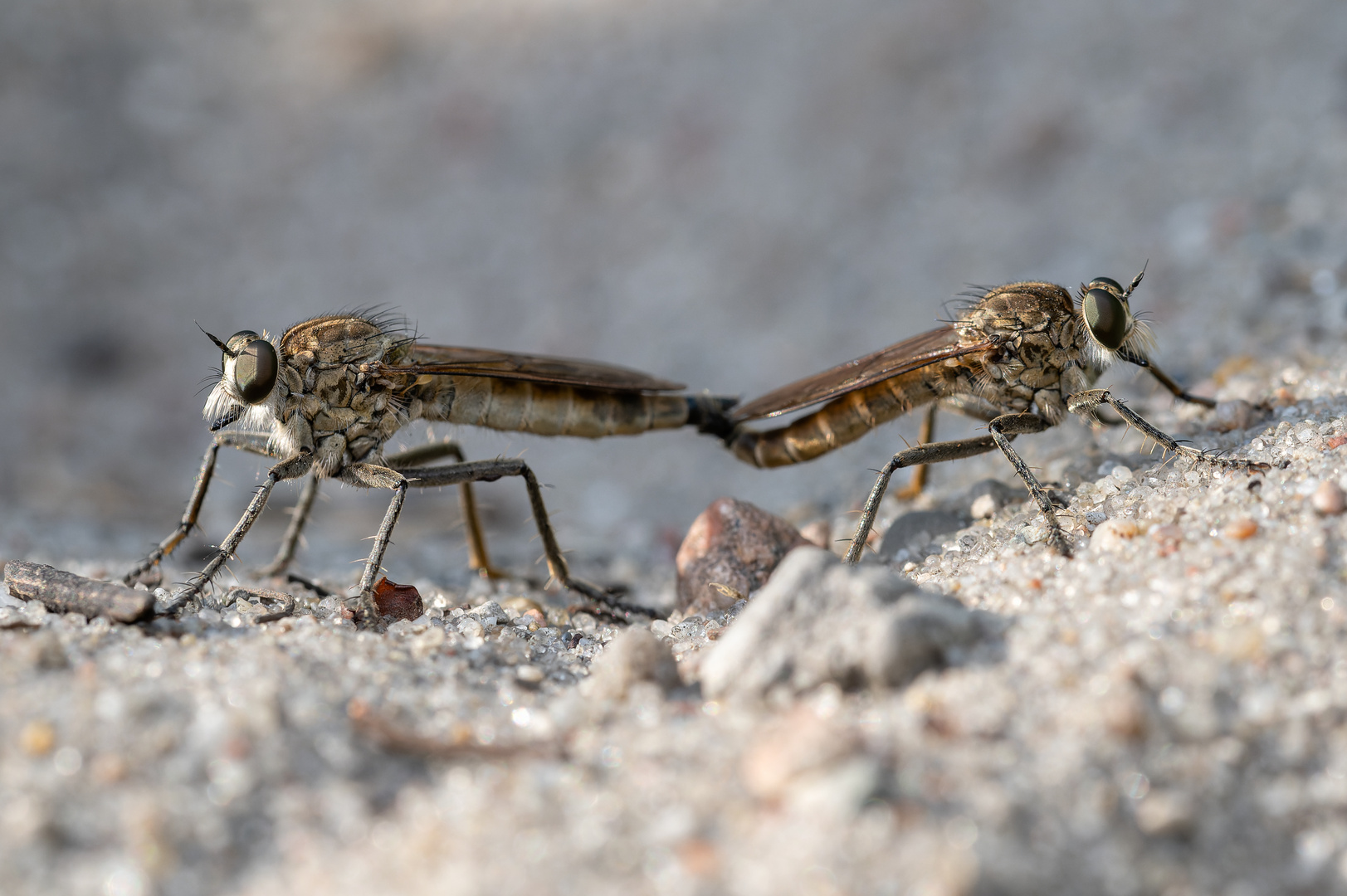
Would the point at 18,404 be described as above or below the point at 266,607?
above

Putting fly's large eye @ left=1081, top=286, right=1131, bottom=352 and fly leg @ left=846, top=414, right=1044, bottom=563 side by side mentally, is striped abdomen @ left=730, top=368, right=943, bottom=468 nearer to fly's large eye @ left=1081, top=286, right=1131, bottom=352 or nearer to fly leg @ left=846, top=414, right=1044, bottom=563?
fly leg @ left=846, top=414, right=1044, bottom=563

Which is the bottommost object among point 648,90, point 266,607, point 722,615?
point 722,615

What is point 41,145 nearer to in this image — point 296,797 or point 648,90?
point 648,90

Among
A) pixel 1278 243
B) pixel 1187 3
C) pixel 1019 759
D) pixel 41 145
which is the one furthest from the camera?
pixel 41 145

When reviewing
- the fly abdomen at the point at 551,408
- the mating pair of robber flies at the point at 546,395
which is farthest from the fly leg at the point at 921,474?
the fly abdomen at the point at 551,408

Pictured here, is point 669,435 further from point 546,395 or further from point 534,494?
point 534,494

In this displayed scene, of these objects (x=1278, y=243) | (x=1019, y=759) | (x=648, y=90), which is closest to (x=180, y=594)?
(x=1019, y=759)
